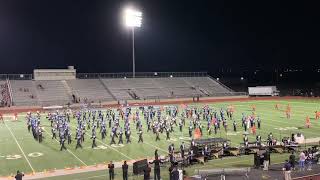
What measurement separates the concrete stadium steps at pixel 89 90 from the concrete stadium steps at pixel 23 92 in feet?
15.3

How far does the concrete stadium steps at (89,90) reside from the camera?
157 ft

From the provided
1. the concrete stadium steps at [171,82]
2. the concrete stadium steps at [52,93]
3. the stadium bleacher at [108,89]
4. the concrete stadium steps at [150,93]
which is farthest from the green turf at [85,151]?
the concrete stadium steps at [171,82]

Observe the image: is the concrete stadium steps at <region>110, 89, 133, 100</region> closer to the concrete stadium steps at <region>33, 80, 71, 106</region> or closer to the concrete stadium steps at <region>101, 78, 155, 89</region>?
the concrete stadium steps at <region>101, 78, 155, 89</region>

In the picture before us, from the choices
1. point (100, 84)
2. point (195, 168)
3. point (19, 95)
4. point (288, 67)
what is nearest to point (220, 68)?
point (288, 67)

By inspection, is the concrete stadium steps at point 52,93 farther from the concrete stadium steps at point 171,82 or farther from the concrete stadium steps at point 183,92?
the concrete stadium steps at point 171,82

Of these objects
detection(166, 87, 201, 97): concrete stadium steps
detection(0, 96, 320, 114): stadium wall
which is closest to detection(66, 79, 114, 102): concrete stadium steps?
detection(0, 96, 320, 114): stadium wall

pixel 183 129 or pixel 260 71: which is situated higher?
pixel 260 71

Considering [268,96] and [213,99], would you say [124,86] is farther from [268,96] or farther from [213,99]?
[268,96]

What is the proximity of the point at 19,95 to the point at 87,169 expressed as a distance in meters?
32.0

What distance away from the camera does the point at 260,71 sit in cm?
8225

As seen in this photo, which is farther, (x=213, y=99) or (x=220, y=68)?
(x=220, y=68)

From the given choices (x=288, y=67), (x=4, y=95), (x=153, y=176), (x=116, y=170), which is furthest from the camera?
(x=288, y=67)

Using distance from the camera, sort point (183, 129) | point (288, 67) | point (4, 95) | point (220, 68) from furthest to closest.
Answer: point (220, 68) → point (288, 67) → point (4, 95) → point (183, 129)

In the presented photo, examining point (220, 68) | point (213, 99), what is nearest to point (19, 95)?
point (213, 99)
